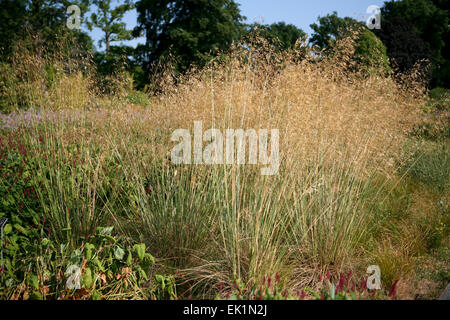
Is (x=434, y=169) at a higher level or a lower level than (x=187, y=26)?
lower

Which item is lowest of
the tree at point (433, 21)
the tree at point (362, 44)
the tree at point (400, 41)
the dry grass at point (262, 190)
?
the dry grass at point (262, 190)

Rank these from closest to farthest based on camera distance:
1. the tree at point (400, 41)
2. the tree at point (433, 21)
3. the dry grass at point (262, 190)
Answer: the dry grass at point (262, 190) < the tree at point (400, 41) < the tree at point (433, 21)

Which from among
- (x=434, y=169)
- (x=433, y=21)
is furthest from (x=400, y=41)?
(x=434, y=169)

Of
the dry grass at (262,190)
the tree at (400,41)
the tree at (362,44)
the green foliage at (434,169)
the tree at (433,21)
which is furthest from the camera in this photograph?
the tree at (433,21)

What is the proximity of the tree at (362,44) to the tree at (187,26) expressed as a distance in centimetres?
541

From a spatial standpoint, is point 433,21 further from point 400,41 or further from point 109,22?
point 109,22

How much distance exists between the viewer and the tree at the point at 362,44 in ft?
12.6

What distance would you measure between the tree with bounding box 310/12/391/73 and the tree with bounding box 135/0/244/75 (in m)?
5.41

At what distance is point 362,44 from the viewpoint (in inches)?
424

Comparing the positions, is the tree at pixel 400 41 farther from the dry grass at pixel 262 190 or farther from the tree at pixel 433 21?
the dry grass at pixel 262 190

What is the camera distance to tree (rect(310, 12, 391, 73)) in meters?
3.84

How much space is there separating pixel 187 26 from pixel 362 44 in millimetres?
12398

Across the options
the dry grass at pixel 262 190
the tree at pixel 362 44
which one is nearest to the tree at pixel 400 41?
the tree at pixel 362 44
